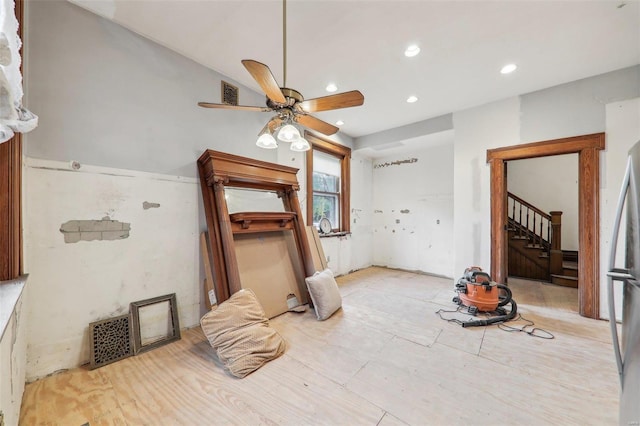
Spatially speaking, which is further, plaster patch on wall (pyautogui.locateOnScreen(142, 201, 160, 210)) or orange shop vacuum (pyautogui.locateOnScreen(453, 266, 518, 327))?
orange shop vacuum (pyautogui.locateOnScreen(453, 266, 518, 327))

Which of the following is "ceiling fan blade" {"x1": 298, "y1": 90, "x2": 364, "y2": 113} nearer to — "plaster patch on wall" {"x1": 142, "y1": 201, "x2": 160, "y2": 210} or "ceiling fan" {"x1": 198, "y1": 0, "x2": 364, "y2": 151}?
"ceiling fan" {"x1": 198, "y1": 0, "x2": 364, "y2": 151}

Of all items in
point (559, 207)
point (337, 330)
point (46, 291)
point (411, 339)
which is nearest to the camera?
point (46, 291)

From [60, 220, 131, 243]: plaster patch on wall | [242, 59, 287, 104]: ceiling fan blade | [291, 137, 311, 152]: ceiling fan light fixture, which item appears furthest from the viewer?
[291, 137, 311, 152]: ceiling fan light fixture

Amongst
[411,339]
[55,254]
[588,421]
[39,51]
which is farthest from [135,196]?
[588,421]

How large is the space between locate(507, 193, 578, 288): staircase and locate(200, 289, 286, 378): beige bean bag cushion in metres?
5.07

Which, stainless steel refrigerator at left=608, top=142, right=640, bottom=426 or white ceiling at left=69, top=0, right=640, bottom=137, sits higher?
white ceiling at left=69, top=0, right=640, bottom=137

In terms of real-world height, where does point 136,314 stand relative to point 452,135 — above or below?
below

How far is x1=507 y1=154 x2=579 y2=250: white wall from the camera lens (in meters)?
5.20

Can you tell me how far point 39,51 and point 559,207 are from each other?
327 inches

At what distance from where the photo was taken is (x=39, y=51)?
1805 millimetres

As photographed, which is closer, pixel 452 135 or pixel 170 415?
pixel 170 415

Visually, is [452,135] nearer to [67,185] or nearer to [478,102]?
[478,102]

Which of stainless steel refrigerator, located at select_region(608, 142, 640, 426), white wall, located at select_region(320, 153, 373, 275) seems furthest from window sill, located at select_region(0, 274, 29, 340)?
white wall, located at select_region(320, 153, 373, 275)

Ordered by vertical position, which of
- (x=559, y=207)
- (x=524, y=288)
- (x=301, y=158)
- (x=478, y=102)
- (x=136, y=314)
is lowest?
(x=524, y=288)
